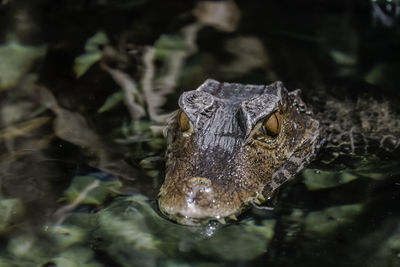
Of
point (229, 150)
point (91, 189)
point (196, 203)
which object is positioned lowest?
point (91, 189)

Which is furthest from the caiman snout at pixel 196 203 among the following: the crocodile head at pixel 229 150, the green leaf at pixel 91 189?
the green leaf at pixel 91 189

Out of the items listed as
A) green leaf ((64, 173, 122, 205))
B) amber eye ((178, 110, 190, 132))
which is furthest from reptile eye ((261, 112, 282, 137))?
green leaf ((64, 173, 122, 205))

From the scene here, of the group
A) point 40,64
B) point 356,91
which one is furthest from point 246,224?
point 40,64

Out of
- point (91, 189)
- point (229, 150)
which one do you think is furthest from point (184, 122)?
point (91, 189)

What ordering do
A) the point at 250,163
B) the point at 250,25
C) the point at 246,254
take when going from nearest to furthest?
the point at 246,254 < the point at 250,163 < the point at 250,25

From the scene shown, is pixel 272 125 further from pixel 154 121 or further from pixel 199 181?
pixel 154 121

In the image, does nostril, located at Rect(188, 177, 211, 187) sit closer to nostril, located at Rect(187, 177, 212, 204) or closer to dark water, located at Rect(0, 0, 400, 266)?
nostril, located at Rect(187, 177, 212, 204)

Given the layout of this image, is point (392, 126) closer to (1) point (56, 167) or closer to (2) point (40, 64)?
(1) point (56, 167)

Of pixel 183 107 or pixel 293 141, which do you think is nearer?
pixel 183 107
